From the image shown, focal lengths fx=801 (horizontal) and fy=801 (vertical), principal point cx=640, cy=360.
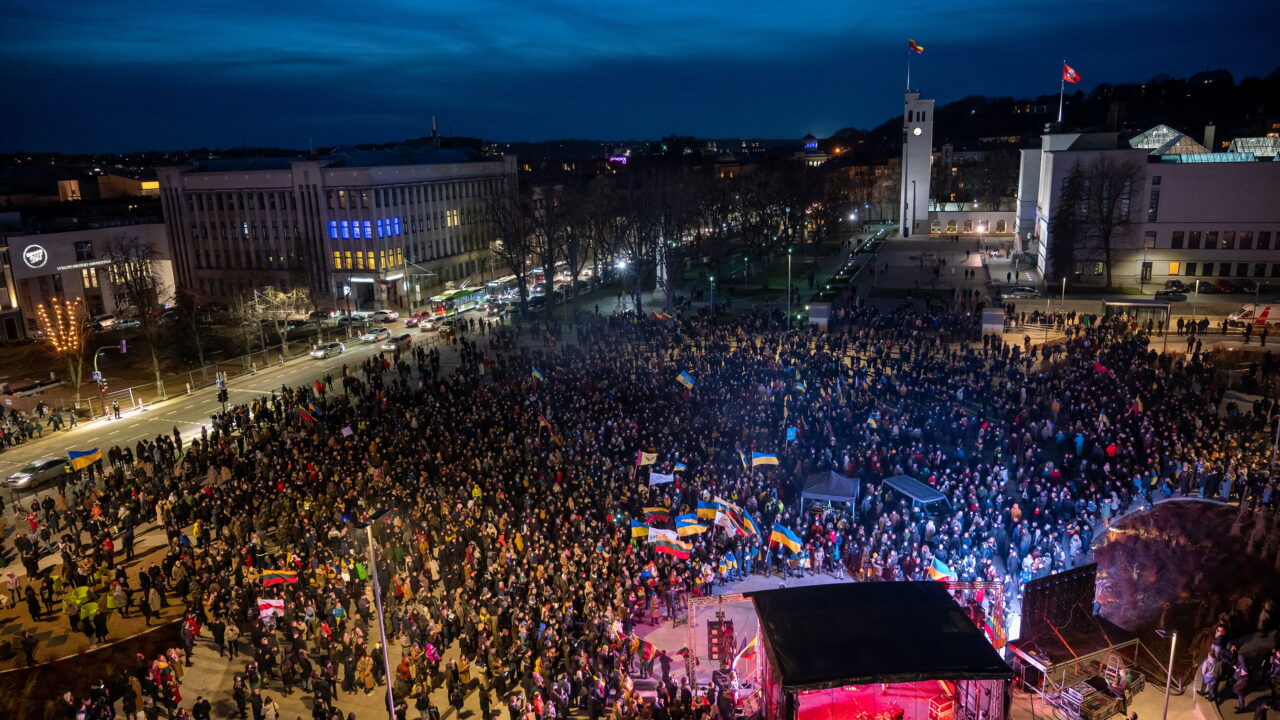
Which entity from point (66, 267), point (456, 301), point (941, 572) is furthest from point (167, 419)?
point (941, 572)

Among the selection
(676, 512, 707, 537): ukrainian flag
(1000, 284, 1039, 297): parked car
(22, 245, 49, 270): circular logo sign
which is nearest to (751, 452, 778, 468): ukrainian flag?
(676, 512, 707, 537): ukrainian flag

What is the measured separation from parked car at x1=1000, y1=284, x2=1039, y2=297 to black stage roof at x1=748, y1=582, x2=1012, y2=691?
3673cm

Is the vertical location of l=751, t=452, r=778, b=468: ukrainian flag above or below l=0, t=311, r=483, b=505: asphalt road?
above

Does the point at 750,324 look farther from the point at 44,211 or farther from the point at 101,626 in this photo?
the point at 44,211

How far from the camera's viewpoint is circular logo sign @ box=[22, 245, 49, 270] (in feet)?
160

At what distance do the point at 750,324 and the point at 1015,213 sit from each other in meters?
51.3

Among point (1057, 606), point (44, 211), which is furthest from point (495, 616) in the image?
point (44, 211)

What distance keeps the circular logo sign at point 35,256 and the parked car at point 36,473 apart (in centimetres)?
3089

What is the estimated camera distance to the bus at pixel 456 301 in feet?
168

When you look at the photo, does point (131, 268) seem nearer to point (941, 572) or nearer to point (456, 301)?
point (456, 301)

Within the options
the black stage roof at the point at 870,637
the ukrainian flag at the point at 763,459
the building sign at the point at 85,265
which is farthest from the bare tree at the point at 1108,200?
the building sign at the point at 85,265

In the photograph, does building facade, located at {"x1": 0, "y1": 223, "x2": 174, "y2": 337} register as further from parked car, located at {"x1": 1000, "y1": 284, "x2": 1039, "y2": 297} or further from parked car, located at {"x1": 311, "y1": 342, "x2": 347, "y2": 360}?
parked car, located at {"x1": 1000, "y1": 284, "x2": 1039, "y2": 297}

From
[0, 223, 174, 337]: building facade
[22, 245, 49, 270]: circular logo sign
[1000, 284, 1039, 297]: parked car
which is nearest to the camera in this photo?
[1000, 284, 1039, 297]: parked car

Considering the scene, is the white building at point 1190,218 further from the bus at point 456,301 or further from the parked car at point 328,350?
the parked car at point 328,350
